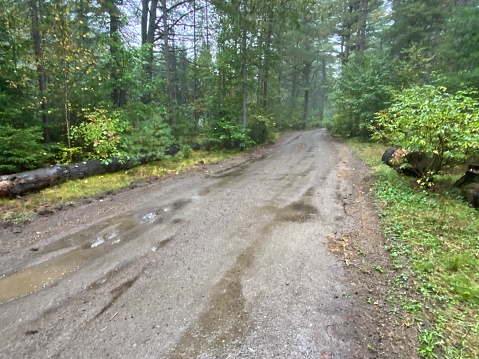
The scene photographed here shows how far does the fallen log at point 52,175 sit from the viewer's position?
5.54m

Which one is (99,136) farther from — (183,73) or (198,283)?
(183,73)

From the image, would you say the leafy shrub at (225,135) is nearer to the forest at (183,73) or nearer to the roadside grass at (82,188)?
the forest at (183,73)

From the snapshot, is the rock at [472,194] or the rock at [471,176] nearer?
the rock at [472,194]

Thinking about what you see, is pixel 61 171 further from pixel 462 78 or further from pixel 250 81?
pixel 462 78

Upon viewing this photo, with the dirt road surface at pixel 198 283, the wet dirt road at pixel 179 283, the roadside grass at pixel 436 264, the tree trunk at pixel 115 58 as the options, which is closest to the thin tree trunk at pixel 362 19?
the tree trunk at pixel 115 58

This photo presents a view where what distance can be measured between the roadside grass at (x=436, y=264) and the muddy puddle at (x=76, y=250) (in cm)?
365

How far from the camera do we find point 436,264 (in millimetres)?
3062

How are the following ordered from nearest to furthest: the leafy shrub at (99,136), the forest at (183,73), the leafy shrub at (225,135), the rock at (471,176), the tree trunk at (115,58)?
the rock at (471,176), the forest at (183,73), the leafy shrub at (99,136), the tree trunk at (115,58), the leafy shrub at (225,135)

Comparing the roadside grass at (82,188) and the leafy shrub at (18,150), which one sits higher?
the leafy shrub at (18,150)

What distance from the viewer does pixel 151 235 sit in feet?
13.0

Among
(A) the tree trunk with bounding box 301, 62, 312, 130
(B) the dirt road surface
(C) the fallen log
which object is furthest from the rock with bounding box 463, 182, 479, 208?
(A) the tree trunk with bounding box 301, 62, 312, 130

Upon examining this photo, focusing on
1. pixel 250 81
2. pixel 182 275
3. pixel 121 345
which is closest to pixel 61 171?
pixel 182 275

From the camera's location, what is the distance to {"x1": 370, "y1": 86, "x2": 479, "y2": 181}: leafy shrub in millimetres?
4582

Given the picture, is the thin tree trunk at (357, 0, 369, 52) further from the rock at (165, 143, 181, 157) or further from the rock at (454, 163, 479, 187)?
the rock at (454, 163, 479, 187)
